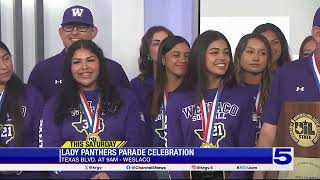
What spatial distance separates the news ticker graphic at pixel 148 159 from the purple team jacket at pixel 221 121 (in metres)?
0.38

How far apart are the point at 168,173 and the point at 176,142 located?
165mm

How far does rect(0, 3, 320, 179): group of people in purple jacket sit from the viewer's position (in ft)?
8.13

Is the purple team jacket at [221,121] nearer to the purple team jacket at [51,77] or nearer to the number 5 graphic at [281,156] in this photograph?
the number 5 graphic at [281,156]

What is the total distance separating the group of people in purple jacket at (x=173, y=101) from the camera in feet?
8.13

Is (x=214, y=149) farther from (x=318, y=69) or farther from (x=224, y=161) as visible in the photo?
(x=318, y=69)

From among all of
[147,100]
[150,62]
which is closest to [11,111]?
[147,100]

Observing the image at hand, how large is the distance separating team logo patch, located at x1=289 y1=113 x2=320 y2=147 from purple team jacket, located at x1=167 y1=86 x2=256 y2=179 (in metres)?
0.37

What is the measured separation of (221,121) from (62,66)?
1.30m

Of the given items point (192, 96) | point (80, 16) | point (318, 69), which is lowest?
point (192, 96)

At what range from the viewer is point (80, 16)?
11.2 feet

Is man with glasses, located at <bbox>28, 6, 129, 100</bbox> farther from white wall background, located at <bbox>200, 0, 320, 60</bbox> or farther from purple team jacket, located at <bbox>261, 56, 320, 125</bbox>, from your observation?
white wall background, located at <bbox>200, 0, 320, 60</bbox>

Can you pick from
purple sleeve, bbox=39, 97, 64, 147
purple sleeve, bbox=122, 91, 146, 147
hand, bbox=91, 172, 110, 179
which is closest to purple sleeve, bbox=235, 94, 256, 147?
purple sleeve, bbox=122, 91, 146, 147

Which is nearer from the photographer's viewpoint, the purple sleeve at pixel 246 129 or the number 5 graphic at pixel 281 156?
the number 5 graphic at pixel 281 156

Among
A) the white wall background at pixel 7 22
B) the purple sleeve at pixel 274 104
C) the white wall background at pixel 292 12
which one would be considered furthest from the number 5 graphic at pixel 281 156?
the white wall background at pixel 7 22
